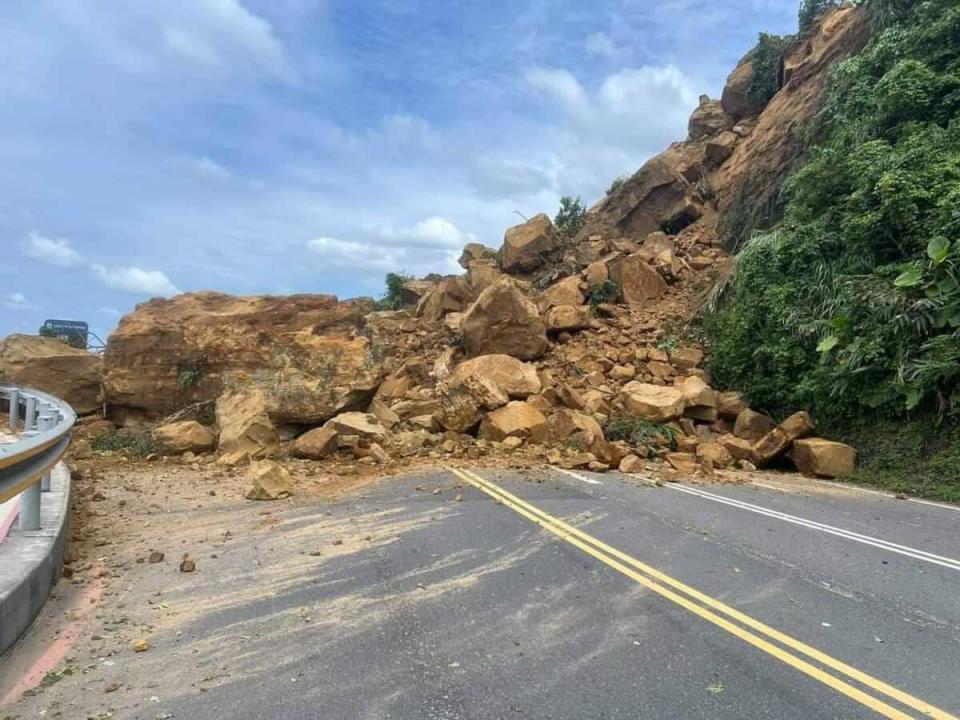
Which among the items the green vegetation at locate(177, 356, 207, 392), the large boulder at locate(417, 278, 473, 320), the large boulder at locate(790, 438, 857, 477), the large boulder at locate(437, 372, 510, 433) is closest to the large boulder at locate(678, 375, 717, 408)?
the large boulder at locate(790, 438, 857, 477)

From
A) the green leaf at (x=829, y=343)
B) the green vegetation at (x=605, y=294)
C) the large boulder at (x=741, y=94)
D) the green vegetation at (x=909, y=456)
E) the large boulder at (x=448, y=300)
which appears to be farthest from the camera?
the large boulder at (x=741, y=94)

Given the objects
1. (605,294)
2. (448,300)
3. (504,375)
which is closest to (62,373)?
(504,375)

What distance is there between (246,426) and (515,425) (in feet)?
17.3

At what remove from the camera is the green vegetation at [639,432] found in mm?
15500

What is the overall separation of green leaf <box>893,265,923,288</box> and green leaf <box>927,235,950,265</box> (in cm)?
35

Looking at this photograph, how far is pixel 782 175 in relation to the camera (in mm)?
24250

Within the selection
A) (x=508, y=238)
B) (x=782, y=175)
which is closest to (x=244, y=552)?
(x=782, y=175)

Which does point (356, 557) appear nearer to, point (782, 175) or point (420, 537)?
point (420, 537)

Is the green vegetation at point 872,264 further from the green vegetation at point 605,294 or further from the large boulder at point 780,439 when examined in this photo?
the green vegetation at point 605,294

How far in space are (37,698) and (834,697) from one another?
A: 4356 millimetres

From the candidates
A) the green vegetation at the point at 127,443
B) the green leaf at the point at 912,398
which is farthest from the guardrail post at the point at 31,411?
the green leaf at the point at 912,398

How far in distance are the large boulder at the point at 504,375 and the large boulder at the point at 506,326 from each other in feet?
9.85

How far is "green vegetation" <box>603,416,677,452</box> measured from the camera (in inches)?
610

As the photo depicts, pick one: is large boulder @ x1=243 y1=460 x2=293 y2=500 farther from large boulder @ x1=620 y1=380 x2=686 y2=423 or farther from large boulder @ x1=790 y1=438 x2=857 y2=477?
large boulder @ x1=790 y1=438 x2=857 y2=477
